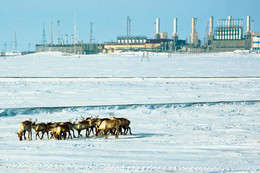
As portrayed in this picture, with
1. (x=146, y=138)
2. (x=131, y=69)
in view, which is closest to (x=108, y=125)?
(x=146, y=138)

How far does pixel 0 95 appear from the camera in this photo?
30.3m

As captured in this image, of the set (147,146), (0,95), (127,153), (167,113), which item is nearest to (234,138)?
(147,146)

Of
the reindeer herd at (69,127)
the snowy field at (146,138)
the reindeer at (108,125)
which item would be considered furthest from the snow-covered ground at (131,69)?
the reindeer at (108,125)

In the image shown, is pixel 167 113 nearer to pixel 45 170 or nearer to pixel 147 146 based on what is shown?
pixel 147 146

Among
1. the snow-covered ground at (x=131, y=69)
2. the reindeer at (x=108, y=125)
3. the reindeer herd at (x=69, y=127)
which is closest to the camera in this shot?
the reindeer herd at (x=69, y=127)

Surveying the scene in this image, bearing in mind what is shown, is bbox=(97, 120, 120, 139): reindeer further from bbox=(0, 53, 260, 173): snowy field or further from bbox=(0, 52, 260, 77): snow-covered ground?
bbox=(0, 52, 260, 77): snow-covered ground

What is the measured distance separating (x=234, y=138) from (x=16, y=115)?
37.0 feet

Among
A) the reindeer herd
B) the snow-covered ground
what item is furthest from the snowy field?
the snow-covered ground

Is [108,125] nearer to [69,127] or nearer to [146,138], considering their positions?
[146,138]

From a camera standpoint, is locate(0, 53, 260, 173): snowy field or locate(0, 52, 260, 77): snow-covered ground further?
locate(0, 52, 260, 77): snow-covered ground

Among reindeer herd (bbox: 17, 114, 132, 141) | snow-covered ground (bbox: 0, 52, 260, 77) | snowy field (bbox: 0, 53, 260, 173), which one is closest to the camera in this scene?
snowy field (bbox: 0, 53, 260, 173)

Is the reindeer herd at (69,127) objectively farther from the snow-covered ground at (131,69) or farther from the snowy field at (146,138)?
the snow-covered ground at (131,69)

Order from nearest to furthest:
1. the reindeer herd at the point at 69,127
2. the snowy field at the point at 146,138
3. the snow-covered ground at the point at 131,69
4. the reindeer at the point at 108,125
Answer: the snowy field at the point at 146,138 < the reindeer herd at the point at 69,127 < the reindeer at the point at 108,125 < the snow-covered ground at the point at 131,69

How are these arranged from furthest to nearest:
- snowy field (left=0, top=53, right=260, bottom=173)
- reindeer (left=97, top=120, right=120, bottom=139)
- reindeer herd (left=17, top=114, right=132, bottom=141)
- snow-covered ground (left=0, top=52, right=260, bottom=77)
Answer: snow-covered ground (left=0, top=52, right=260, bottom=77) < reindeer (left=97, top=120, right=120, bottom=139) < reindeer herd (left=17, top=114, right=132, bottom=141) < snowy field (left=0, top=53, right=260, bottom=173)
